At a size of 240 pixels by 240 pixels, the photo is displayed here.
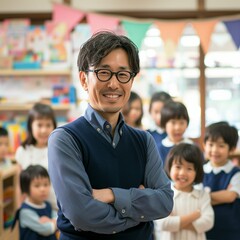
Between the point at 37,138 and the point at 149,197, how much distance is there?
1.69 m

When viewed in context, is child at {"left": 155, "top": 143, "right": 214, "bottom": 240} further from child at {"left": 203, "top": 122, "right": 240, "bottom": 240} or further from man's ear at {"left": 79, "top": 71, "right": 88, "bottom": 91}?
man's ear at {"left": 79, "top": 71, "right": 88, "bottom": 91}

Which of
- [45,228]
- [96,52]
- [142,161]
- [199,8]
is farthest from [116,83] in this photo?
[199,8]

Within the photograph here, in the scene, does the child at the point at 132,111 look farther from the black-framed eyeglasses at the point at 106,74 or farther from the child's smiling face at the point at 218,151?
the black-framed eyeglasses at the point at 106,74

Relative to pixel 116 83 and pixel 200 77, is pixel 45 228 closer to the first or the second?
pixel 116 83

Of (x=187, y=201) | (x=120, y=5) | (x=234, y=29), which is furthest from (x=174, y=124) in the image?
(x=120, y=5)


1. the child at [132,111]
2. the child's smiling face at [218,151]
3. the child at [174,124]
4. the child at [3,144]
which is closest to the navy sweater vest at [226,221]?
the child's smiling face at [218,151]

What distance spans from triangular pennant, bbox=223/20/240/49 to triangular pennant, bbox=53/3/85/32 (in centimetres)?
159

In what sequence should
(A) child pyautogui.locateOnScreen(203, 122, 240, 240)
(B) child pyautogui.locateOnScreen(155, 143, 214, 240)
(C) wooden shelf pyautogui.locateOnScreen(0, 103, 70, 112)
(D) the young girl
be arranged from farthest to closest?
(C) wooden shelf pyautogui.locateOnScreen(0, 103, 70, 112)
(D) the young girl
(A) child pyautogui.locateOnScreen(203, 122, 240, 240)
(B) child pyautogui.locateOnScreen(155, 143, 214, 240)

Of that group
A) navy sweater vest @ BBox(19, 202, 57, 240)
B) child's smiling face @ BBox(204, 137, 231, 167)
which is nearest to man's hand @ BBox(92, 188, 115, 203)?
child's smiling face @ BBox(204, 137, 231, 167)

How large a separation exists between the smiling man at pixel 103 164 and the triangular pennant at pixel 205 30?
3.36 metres

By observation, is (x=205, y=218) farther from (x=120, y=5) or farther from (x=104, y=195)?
(x=120, y=5)

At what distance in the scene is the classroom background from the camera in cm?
493

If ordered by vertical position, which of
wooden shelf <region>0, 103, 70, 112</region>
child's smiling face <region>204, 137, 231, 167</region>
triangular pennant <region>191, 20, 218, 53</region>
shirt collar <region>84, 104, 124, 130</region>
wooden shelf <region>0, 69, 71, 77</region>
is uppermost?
triangular pennant <region>191, 20, 218, 53</region>

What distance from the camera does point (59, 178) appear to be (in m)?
1.32
